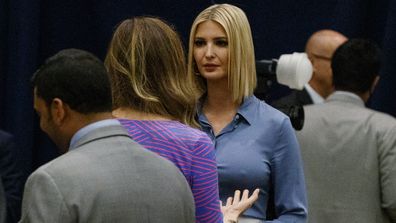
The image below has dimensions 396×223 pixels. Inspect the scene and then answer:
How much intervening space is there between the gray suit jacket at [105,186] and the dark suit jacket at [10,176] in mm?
2606

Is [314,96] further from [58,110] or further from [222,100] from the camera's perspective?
[58,110]

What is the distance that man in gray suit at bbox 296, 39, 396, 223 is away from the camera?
3578 mm

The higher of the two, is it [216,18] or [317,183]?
[216,18]

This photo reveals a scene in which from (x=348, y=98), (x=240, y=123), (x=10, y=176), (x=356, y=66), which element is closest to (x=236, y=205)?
(x=240, y=123)

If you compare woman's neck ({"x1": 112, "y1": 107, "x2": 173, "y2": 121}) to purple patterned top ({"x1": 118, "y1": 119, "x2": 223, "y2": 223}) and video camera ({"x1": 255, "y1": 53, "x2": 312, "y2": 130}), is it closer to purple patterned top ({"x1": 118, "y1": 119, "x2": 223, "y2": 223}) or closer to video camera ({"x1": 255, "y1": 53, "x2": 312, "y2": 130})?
purple patterned top ({"x1": 118, "y1": 119, "x2": 223, "y2": 223})

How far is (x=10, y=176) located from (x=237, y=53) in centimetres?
190

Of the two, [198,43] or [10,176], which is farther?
[10,176]

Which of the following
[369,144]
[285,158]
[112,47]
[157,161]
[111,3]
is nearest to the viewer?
[157,161]

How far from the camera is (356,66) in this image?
152 inches

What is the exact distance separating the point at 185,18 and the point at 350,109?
1.43m

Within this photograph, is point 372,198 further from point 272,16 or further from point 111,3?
point 111,3

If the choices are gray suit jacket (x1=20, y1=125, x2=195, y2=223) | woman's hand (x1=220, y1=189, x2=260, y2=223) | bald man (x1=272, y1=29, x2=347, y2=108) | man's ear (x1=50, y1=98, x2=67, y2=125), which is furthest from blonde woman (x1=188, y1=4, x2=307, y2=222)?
bald man (x1=272, y1=29, x2=347, y2=108)

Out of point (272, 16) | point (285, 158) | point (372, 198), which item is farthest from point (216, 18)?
point (272, 16)

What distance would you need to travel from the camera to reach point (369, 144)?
3.59 meters
